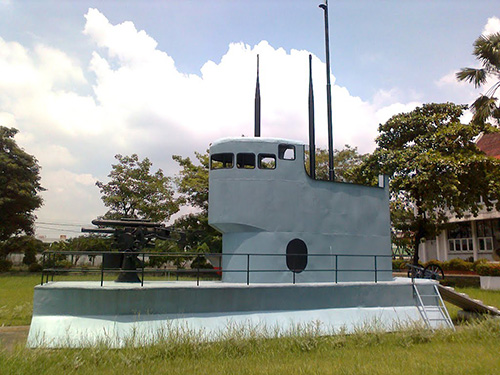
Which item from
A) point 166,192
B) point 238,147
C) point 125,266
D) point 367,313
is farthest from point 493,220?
point 125,266

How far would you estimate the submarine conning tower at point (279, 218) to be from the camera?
10555 mm

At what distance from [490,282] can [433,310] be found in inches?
592

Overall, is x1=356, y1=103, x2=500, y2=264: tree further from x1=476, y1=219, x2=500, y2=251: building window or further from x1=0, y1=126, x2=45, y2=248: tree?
x1=0, y1=126, x2=45, y2=248: tree

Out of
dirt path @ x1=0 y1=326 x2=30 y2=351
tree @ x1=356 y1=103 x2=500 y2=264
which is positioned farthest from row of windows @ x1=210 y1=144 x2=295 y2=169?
tree @ x1=356 y1=103 x2=500 y2=264

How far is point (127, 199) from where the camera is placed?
32938mm

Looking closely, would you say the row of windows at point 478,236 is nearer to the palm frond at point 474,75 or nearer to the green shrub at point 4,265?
the palm frond at point 474,75

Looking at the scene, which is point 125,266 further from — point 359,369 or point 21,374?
point 359,369

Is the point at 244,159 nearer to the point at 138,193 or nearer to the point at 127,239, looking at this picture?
the point at 127,239

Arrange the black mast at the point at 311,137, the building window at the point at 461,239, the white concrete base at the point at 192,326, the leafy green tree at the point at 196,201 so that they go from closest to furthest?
the white concrete base at the point at 192,326 → the black mast at the point at 311,137 → the leafy green tree at the point at 196,201 → the building window at the point at 461,239

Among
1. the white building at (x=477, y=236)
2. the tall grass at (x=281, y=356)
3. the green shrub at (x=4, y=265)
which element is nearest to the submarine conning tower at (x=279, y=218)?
the tall grass at (x=281, y=356)

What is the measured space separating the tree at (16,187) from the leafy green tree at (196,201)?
1202 cm

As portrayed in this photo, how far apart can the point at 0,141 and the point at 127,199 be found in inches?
449

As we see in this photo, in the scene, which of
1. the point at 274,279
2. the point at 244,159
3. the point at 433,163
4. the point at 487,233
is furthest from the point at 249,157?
the point at 487,233

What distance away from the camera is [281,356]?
7.62 metres
